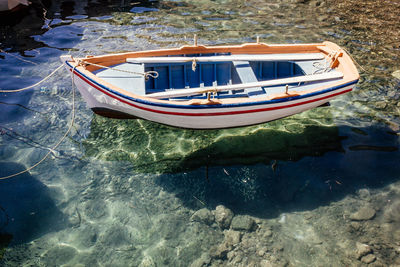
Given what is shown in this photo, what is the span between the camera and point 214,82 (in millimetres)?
8992

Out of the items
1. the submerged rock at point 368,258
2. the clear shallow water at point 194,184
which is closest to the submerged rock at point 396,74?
the clear shallow water at point 194,184

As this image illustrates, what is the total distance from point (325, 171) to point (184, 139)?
163 inches

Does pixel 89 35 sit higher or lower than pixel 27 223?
higher

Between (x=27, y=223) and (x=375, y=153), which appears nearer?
(x=27, y=223)

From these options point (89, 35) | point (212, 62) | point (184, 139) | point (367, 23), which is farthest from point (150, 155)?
point (367, 23)

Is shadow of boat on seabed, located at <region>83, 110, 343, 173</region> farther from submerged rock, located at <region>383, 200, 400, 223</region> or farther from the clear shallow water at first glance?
A: submerged rock, located at <region>383, 200, 400, 223</region>

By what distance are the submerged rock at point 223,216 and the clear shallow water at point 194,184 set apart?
18 centimetres

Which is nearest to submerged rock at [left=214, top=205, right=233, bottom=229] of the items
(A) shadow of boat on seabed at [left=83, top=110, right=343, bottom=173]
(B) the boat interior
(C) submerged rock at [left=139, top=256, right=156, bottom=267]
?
(A) shadow of boat on seabed at [left=83, top=110, right=343, bottom=173]

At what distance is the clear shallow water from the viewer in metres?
6.17

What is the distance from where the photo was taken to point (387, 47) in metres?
12.7

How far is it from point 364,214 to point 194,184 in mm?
4174

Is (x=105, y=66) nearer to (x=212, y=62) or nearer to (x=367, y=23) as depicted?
(x=212, y=62)

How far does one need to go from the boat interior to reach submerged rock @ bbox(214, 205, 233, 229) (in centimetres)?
306

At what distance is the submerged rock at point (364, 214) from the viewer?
21.7 feet
